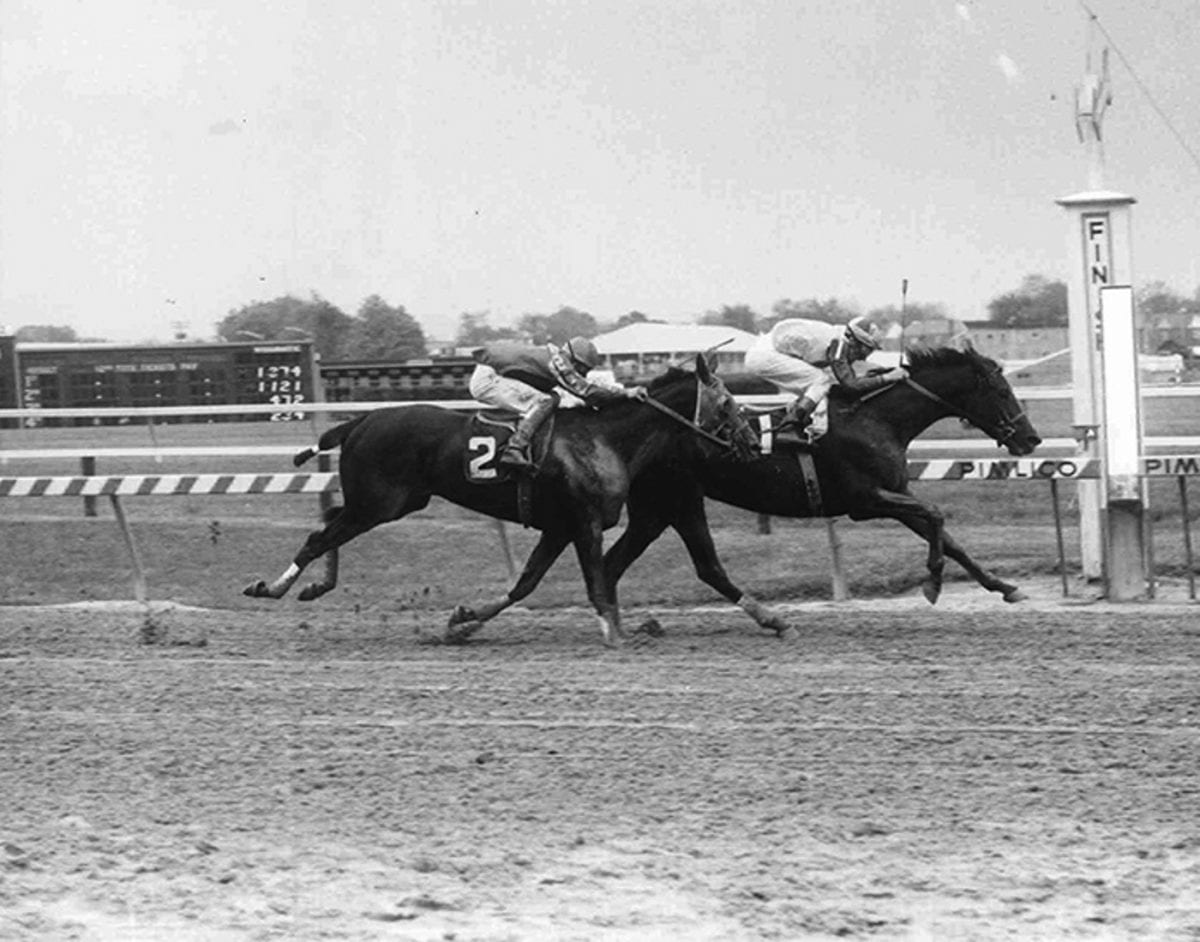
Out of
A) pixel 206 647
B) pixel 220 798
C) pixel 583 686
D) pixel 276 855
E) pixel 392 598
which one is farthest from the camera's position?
pixel 392 598

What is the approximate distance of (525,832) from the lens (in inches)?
273

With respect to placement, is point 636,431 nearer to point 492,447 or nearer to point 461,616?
point 492,447

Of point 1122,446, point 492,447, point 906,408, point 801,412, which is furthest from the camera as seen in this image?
point 1122,446

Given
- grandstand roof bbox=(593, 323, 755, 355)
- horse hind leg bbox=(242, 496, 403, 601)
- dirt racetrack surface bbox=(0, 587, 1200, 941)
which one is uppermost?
grandstand roof bbox=(593, 323, 755, 355)

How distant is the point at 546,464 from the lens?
12.2 metres

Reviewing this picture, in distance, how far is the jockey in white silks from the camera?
12789 mm

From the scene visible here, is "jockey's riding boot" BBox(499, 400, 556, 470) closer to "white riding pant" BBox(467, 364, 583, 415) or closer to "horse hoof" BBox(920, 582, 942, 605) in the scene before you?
"white riding pant" BBox(467, 364, 583, 415)

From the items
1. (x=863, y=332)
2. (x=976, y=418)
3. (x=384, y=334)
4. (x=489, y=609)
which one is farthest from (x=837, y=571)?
(x=384, y=334)

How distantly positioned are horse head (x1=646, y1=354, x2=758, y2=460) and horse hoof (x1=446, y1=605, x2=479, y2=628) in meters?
1.61

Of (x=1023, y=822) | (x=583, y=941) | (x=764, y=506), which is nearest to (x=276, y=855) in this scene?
(x=583, y=941)

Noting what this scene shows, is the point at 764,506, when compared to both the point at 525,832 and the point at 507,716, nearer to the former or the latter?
the point at 507,716

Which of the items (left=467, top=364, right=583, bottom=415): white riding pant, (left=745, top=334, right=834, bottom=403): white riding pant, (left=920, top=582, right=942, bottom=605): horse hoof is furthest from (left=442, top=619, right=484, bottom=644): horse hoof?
(left=920, top=582, right=942, bottom=605): horse hoof

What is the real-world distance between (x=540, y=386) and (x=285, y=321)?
1476 centimetres

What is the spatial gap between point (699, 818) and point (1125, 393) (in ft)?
23.6
